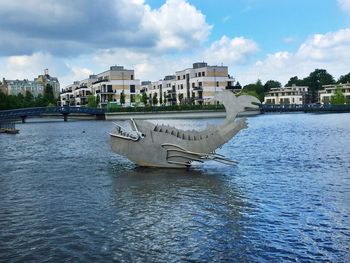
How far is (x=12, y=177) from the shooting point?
25.5m

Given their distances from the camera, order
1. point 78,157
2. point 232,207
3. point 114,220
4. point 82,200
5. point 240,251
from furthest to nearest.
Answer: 1. point 78,157
2. point 82,200
3. point 232,207
4. point 114,220
5. point 240,251

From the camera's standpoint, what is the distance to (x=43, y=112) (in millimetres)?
109375

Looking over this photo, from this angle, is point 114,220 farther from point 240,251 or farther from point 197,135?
point 197,135

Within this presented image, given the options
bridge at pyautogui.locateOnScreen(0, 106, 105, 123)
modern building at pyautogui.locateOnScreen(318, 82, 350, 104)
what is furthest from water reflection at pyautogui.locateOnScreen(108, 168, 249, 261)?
modern building at pyautogui.locateOnScreen(318, 82, 350, 104)

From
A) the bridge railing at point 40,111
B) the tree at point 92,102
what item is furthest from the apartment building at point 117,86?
the bridge railing at point 40,111

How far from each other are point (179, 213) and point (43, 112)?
327 ft

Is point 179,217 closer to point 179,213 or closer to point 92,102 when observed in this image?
point 179,213

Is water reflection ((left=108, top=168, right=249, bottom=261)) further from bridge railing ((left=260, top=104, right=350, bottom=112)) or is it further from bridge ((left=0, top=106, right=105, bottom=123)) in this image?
bridge railing ((left=260, top=104, right=350, bottom=112))

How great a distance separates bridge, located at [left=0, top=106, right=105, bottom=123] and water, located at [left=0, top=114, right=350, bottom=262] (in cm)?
7623

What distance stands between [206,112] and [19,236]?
108 m

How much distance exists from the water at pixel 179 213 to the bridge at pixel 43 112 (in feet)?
250

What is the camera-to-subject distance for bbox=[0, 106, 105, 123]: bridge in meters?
99.3

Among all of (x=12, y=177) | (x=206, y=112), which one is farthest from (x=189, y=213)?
(x=206, y=112)

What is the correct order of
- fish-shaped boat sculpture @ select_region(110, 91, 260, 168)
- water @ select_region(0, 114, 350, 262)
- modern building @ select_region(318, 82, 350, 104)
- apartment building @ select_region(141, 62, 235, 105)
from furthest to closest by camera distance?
modern building @ select_region(318, 82, 350, 104) < apartment building @ select_region(141, 62, 235, 105) < fish-shaped boat sculpture @ select_region(110, 91, 260, 168) < water @ select_region(0, 114, 350, 262)
